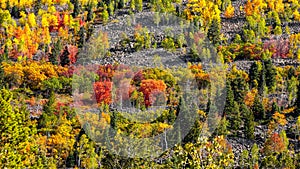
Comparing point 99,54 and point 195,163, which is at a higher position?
point 195,163

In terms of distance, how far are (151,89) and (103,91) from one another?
12855 mm

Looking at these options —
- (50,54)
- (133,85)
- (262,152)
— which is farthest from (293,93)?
(50,54)

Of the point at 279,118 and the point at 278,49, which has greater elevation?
the point at 278,49

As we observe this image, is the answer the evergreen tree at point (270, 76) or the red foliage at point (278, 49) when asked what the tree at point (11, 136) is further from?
the red foliage at point (278, 49)

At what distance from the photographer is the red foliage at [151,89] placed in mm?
144250

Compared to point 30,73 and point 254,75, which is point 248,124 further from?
point 30,73

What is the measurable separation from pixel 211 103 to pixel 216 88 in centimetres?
1113

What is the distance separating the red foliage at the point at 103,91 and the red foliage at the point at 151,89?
A: 8334 mm

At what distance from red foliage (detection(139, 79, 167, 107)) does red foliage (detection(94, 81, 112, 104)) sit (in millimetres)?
8334

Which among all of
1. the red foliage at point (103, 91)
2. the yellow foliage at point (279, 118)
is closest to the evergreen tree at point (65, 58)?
the red foliage at point (103, 91)

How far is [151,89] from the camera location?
146 m

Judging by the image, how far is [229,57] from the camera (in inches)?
7559

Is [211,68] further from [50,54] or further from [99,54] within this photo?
[50,54]

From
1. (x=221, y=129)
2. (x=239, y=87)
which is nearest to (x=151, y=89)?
(x=221, y=129)
